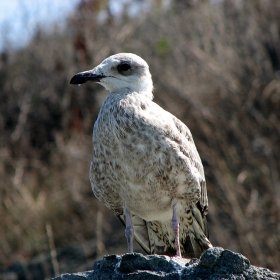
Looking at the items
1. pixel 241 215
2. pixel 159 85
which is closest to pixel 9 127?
pixel 159 85

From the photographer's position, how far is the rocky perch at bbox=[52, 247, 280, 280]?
2842 millimetres

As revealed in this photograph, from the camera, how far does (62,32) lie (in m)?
13.4

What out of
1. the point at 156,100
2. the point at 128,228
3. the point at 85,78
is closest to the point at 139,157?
the point at 128,228

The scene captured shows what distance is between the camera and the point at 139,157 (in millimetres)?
3834

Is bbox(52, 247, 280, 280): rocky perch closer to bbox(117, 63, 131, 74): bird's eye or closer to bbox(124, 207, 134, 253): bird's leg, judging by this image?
bbox(124, 207, 134, 253): bird's leg

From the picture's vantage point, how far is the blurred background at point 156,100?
7.93m

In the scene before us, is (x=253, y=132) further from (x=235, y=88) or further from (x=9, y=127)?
(x=9, y=127)

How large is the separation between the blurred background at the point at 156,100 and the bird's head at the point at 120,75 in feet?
8.17

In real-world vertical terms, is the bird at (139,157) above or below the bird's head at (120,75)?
below

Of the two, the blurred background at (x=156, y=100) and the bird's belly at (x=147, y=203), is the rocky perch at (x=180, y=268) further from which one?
the blurred background at (x=156, y=100)

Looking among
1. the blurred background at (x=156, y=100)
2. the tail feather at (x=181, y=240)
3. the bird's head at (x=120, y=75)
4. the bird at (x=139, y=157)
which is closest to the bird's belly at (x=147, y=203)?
the bird at (x=139, y=157)

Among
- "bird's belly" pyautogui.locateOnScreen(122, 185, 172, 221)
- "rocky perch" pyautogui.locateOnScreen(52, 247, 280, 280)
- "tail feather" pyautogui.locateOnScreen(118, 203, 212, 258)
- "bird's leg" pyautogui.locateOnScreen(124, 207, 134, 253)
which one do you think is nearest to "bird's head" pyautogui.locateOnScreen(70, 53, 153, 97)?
"bird's belly" pyautogui.locateOnScreen(122, 185, 172, 221)

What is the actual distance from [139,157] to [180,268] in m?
1.13

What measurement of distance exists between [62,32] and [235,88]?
6.21 metres
